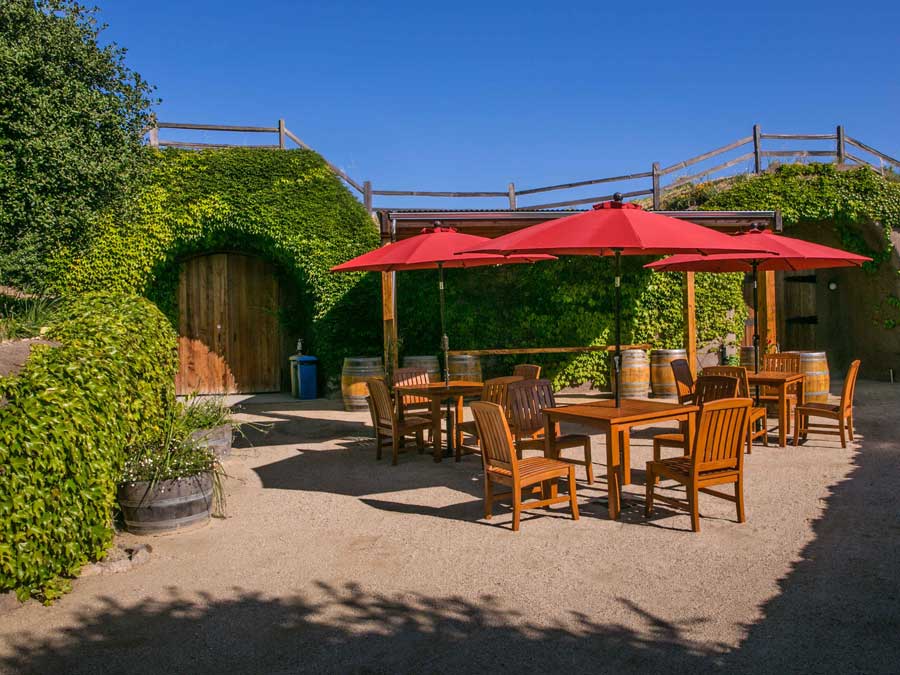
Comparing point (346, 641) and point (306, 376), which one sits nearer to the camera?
point (346, 641)

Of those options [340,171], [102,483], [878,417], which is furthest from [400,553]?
[340,171]

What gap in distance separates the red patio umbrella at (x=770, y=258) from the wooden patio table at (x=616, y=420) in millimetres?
2187

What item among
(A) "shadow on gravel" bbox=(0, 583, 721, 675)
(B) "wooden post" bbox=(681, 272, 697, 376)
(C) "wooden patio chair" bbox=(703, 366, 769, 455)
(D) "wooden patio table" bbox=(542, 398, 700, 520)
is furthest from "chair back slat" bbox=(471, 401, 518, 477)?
(B) "wooden post" bbox=(681, 272, 697, 376)

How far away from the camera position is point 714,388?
6520mm

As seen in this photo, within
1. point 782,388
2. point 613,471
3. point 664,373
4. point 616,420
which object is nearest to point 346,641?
point 613,471

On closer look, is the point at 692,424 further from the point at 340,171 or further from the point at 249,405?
the point at 340,171

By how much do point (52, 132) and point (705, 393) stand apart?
8472 mm

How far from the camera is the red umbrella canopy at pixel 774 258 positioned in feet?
23.3

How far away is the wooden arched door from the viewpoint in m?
12.4

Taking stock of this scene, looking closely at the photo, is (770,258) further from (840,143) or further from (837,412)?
(840,143)

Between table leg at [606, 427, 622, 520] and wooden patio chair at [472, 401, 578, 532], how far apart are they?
24cm

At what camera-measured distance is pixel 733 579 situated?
3.69 metres

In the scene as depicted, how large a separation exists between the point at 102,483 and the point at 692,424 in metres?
3.85

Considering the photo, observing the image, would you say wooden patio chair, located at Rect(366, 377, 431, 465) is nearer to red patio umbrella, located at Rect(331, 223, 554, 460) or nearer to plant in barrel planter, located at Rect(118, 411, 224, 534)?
red patio umbrella, located at Rect(331, 223, 554, 460)
